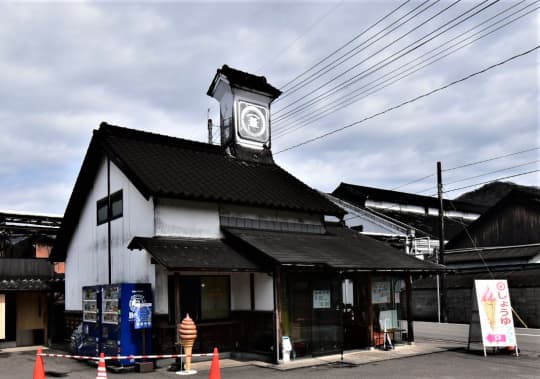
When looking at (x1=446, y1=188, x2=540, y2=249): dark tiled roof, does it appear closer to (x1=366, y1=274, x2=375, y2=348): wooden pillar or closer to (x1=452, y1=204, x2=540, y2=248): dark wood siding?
(x1=452, y1=204, x2=540, y2=248): dark wood siding

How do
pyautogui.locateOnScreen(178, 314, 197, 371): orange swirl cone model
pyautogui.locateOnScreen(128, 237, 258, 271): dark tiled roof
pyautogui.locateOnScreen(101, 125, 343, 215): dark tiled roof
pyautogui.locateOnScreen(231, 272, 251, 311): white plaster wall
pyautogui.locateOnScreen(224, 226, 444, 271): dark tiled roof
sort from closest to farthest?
pyautogui.locateOnScreen(178, 314, 197, 371): orange swirl cone model, pyautogui.locateOnScreen(128, 237, 258, 271): dark tiled roof, pyautogui.locateOnScreen(224, 226, 444, 271): dark tiled roof, pyautogui.locateOnScreen(101, 125, 343, 215): dark tiled roof, pyautogui.locateOnScreen(231, 272, 251, 311): white plaster wall

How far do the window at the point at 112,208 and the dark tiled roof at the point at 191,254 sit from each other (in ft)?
8.07

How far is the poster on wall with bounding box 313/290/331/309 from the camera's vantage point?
1460 cm

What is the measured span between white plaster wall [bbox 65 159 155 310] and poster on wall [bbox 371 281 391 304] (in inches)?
258

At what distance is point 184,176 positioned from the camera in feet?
52.6

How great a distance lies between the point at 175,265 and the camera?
12453 mm

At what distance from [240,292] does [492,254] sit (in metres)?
20.7

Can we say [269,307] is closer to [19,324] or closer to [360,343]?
[360,343]

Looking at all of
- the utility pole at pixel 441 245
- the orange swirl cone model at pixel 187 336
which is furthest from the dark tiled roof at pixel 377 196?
the orange swirl cone model at pixel 187 336

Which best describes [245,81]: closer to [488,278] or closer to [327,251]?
[327,251]

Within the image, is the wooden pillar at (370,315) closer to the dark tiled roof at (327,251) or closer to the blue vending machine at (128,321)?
the dark tiled roof at (327,251)

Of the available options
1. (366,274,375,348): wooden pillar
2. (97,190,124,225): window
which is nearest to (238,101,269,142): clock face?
(97,190,124,225): window

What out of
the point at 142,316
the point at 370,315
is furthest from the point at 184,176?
the point at 370,315

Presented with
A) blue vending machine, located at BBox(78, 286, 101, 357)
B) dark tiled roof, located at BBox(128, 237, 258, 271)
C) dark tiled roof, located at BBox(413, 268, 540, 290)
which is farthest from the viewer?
dark tiled roof, located at BBox(413, 268, 540, 290)
